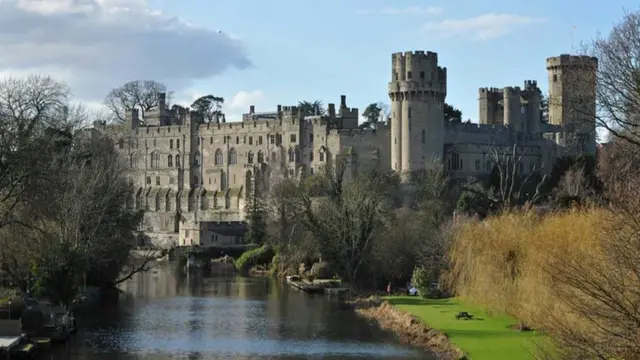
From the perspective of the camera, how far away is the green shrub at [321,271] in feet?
173

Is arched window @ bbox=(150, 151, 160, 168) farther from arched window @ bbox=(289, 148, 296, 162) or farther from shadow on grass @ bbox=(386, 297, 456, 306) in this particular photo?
shadow on grass @ bbox=(386, 297, 456, 306)

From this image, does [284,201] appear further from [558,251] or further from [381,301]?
[558,251]

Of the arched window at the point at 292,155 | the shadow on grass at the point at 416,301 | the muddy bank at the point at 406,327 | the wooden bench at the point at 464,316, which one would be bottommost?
the muddy bank at the point at 406,327

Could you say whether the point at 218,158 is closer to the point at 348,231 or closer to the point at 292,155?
the point at 292,155

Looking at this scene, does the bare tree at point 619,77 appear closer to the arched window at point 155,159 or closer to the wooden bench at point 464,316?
the wooden bench at point 464,316

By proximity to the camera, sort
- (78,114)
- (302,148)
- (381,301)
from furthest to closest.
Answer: (302,148), (78,114), (381,301)

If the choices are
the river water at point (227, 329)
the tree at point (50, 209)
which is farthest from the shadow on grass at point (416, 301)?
the tree at point (50, 209)

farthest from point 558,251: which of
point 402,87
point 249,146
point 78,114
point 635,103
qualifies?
point 249,146

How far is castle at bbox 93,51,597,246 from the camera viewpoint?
249 feet

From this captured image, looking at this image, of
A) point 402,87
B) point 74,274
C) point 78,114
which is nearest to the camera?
point 74,274

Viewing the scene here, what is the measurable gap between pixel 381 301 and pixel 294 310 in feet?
11.0

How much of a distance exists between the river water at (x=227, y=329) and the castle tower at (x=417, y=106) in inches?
1105

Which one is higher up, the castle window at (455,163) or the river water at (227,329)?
the castle window at (455,163)

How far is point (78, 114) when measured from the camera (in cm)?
5722
